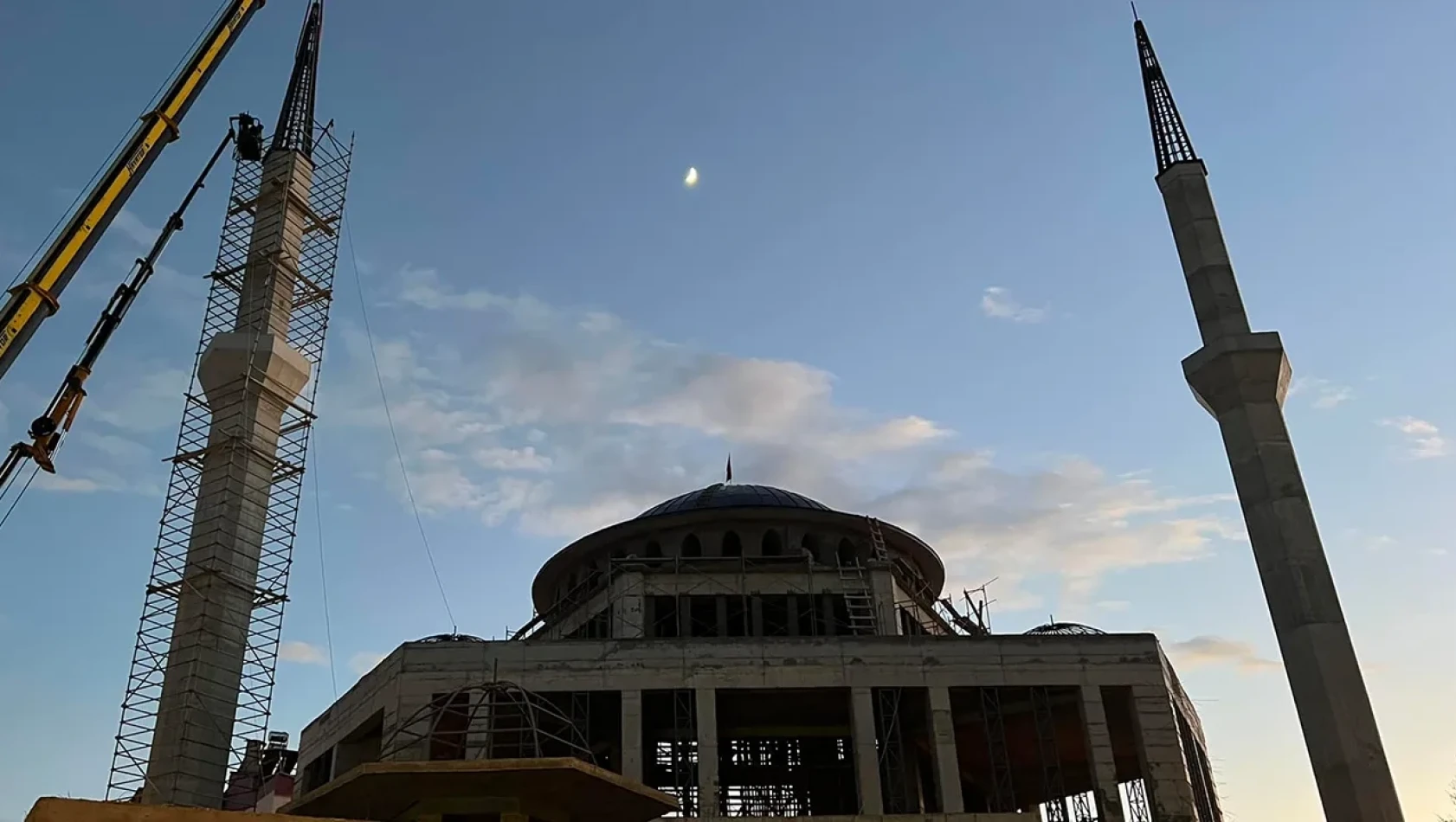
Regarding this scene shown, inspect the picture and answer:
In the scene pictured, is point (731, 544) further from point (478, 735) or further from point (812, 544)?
point (478, 735)

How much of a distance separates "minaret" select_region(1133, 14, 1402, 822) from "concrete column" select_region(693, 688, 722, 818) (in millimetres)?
16544

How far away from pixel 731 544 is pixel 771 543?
1.66 meters

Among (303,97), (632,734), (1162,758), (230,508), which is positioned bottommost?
(1162,758)

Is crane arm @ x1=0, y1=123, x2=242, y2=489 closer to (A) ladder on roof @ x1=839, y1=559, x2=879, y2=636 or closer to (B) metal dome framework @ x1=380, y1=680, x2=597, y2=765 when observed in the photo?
(B) metal dome framework @ x1=380, y1=680, x2=597, y2=765

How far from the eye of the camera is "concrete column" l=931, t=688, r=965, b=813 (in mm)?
35156

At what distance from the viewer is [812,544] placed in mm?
47781

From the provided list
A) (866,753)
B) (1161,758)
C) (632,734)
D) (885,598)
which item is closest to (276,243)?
(632,734)

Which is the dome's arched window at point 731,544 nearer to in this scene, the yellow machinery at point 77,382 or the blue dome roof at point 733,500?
the blue dome roof at point 733,500

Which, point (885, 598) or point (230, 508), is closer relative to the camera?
point (885, 598)

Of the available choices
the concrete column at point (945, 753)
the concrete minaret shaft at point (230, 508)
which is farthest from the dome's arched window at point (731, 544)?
the concrete minaret shaft at point (230, 508)

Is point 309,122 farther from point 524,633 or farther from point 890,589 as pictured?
point 890,589

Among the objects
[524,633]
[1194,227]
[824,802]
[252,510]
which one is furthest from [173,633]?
[1194,227]

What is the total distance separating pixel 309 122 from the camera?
2266 inches

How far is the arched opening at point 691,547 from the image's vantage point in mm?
46875
